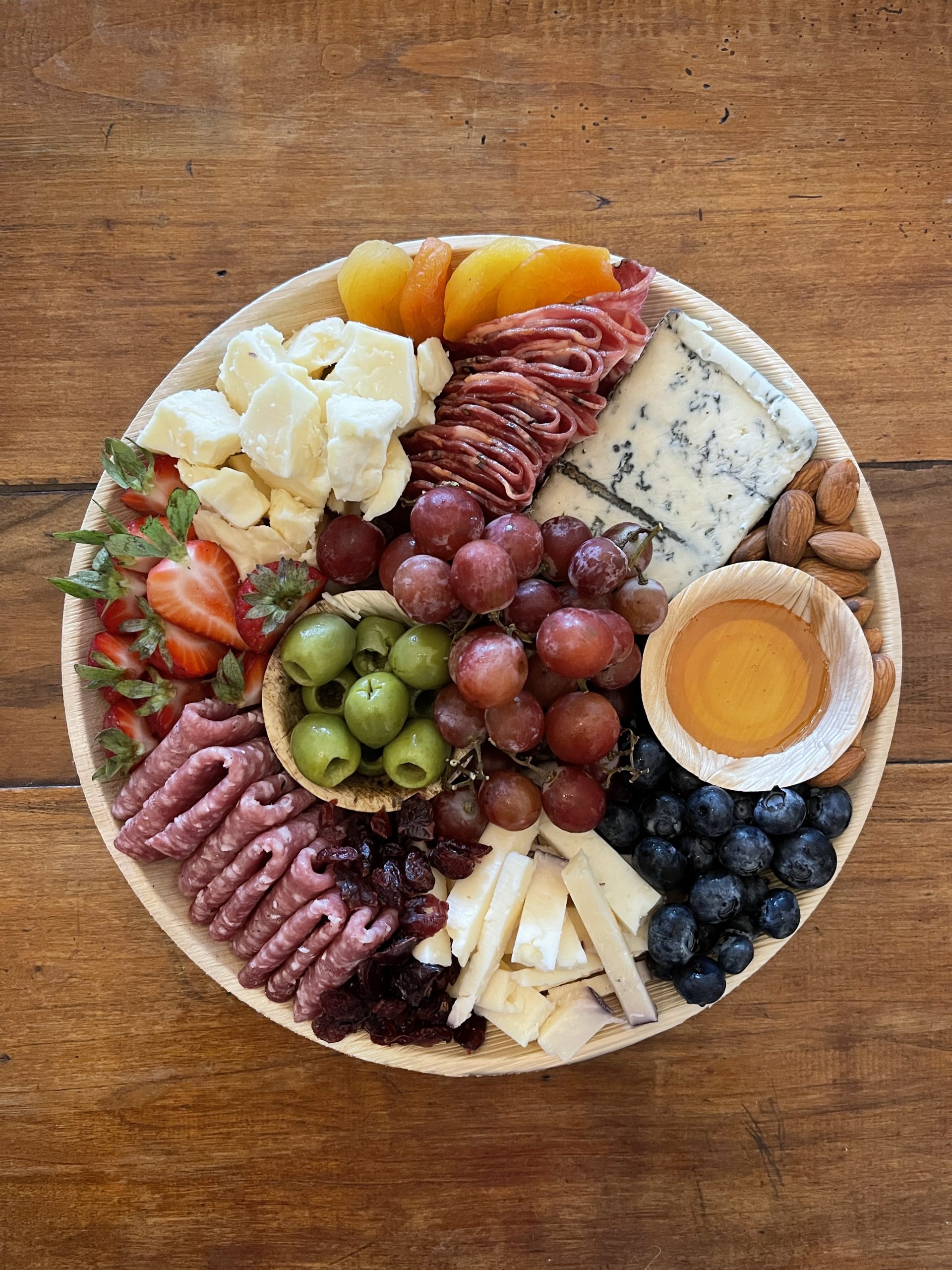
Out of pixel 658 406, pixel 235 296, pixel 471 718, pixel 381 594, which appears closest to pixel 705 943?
pixel 471 718

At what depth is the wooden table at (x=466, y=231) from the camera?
1413mm

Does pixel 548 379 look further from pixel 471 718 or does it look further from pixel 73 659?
pixel 73 659

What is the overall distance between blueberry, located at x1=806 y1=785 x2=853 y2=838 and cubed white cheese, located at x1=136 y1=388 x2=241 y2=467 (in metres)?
0.94

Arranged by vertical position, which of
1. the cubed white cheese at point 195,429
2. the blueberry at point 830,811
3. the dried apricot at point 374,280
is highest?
the dried apricot at point 374,280

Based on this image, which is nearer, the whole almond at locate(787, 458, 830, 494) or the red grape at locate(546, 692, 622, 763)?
the red grape at locate(546, 692, 622, 763)

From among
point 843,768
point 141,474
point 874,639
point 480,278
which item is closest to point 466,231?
point 480,278

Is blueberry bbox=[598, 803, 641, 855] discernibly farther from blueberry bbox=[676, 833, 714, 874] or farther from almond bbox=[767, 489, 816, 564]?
almond bbox=[767, 489, 816, 564]

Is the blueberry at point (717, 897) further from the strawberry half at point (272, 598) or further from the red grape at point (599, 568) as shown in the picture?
the strawberry half at point (272, 598)

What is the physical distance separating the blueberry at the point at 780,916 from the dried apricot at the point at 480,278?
92cm

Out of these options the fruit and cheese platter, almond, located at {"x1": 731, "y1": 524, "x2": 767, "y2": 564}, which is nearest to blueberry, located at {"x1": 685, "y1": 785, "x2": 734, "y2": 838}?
the fruit and cheese platter

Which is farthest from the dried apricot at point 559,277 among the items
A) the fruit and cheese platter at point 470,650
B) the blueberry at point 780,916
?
the blueberry at point 780,916

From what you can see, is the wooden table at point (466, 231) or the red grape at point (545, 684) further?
the wooden table at point (466, 231)

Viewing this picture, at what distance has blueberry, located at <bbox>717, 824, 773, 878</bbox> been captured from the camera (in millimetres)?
1197

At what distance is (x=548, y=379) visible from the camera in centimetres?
121
